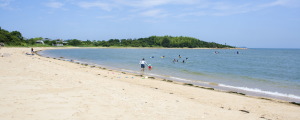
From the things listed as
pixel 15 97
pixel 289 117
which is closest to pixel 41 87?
pixel 15 97

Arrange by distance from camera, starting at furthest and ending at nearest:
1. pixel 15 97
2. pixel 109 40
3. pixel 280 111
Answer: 1. pixel 109 40
2. pixel 280 111
3. pixel 15 97

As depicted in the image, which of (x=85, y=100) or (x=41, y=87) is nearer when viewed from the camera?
(x=85, y=100)

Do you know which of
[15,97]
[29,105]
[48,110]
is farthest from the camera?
[15,97]

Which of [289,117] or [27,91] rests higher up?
[27,91]

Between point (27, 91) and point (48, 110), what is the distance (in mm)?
3258

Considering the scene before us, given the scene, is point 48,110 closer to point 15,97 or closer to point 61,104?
point 61,104

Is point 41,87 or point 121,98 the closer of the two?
point 121,98

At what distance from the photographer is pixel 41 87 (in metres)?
9.92

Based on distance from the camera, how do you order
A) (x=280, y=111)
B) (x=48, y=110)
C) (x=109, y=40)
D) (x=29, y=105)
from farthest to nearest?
(x=109, y=40)
(x=280, y=111)
(x=29, y=105)
(x=48, y=110)

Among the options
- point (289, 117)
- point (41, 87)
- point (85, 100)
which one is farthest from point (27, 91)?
point (289, 117)

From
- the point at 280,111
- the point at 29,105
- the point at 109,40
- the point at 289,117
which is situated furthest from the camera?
the point at 109,40

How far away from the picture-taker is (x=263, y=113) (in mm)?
8789

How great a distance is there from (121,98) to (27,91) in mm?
4078

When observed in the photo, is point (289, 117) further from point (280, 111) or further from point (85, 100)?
point (85, 100)
